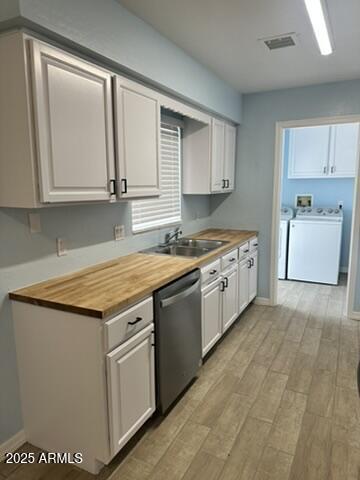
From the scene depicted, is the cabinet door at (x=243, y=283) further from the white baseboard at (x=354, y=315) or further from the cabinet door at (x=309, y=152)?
the cabinet door at (x=309, y=152)

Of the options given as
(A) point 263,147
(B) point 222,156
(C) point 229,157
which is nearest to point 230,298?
(B) point 222,156

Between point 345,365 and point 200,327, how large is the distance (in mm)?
1318

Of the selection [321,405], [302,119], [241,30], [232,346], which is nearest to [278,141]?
[302,119]

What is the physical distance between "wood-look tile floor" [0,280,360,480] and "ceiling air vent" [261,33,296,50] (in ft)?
8.37

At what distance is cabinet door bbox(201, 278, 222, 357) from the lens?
2.69 meters

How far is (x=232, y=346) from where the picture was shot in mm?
3150

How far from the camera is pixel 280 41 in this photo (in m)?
2.52

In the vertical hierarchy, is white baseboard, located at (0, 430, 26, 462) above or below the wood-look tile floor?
above

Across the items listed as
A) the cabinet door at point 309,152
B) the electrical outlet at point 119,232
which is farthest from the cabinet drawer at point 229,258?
the cabinet door at point 309,152

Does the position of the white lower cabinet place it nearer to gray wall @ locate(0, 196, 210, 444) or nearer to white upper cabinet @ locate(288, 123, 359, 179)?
gray wall @ locate(0, 196, 210, 444)

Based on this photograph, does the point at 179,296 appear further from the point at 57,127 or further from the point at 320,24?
the point at 320,24

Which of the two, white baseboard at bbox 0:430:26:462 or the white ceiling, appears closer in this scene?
white baseboard at bbox 0:430:26:462

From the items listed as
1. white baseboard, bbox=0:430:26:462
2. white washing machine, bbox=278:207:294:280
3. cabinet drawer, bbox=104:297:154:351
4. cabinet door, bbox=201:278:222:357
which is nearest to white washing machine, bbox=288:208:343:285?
white washing machine, bbox=278:207:294:280

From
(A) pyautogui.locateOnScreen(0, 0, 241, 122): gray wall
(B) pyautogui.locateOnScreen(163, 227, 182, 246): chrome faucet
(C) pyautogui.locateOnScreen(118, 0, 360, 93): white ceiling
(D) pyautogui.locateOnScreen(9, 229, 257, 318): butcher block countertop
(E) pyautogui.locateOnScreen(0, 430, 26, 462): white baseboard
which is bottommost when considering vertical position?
(E) pyautogui.locateOnScreen(0, 430, 26, 462): white baseboard
